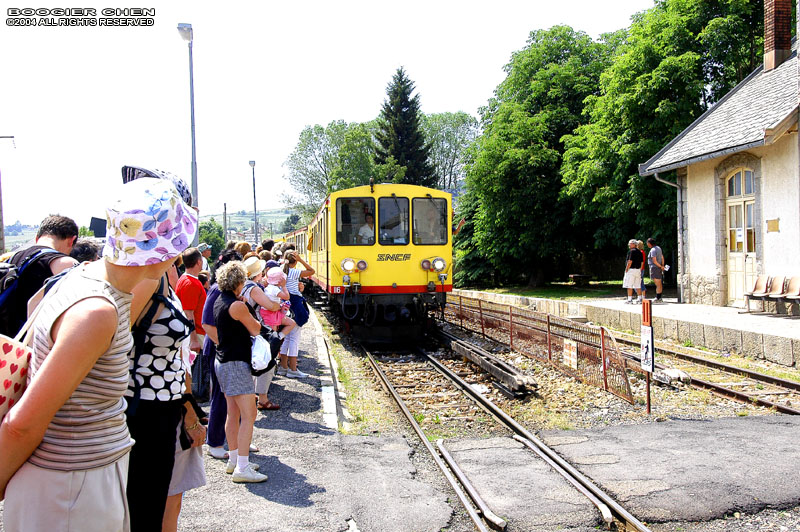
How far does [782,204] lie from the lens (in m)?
13.8

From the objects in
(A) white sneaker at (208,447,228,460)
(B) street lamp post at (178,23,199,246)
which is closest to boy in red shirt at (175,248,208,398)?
(A) white sneaker at (208,447,228,460)

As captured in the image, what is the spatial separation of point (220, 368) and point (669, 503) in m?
3.56

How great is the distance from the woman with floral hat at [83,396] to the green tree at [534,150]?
25.6 metres

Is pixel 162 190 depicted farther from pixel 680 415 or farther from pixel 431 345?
pixel 431 345

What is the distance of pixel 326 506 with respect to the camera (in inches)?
189

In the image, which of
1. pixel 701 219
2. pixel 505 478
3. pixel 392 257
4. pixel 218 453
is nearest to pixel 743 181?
pixel 701 219

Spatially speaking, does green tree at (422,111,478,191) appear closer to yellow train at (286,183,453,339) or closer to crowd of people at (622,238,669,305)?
crowd of people at (622,238,669,305)

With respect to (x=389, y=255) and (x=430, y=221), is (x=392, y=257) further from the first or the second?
(x=430, y=221)

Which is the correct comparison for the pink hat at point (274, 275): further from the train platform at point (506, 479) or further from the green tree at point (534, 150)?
the green tree at point (534, 150)

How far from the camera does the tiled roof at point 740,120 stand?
1412 centimetres

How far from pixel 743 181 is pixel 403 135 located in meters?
38.9

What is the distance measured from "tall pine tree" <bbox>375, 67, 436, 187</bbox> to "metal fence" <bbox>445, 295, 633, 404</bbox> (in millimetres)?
37224

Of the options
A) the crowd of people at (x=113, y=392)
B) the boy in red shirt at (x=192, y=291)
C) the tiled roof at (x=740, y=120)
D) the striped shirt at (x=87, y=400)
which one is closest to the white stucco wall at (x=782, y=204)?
the tiled roof at (x=740, y=120)

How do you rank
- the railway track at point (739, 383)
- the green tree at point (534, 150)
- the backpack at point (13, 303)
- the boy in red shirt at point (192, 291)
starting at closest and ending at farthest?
1. the backpack at point (13, 303)
2. the boy in red shirt at point (192, 291)
3. the railway track at point (739, 383)
4. the green tree at point (534, 150)
